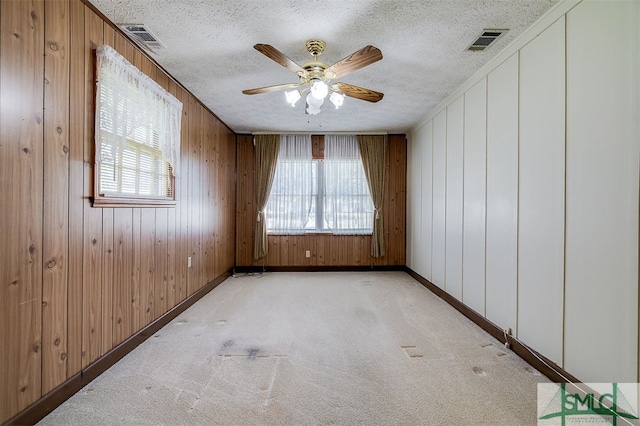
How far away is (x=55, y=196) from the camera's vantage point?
1.76 meters

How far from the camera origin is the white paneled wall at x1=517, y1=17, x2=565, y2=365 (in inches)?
80.0

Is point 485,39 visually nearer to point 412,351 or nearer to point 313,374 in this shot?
point 412,351

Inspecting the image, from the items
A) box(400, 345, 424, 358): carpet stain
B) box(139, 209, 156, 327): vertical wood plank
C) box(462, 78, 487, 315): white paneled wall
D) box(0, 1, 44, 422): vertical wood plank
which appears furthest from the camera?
box(462, 78, 487, 315): white paneled wall

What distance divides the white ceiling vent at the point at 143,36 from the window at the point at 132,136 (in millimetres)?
240

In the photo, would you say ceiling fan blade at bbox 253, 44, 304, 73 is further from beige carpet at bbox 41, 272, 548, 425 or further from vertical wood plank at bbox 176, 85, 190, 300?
beige carpet at bbox 41, 272, 548, 425

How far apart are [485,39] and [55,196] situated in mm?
3236

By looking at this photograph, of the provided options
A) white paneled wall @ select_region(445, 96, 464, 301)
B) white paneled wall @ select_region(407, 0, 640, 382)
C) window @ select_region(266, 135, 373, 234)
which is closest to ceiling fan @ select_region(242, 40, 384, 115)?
white paneled wall @ select_region(407, 0, 640, 382)

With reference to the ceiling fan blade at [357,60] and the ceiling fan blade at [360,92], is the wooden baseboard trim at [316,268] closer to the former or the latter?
the ceiling fan blade at [360,92]

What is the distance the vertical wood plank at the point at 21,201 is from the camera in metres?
1.47

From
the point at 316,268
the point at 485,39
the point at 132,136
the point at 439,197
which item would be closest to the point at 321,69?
the point at 485,39

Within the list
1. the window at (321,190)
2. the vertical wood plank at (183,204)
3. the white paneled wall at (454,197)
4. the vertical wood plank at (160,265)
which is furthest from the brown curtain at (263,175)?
the white paneled wall at (454,197)

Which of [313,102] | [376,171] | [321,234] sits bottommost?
[321,234]

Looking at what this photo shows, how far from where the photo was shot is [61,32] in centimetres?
180

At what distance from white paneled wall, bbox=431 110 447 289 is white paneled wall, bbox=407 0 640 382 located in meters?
0.67
